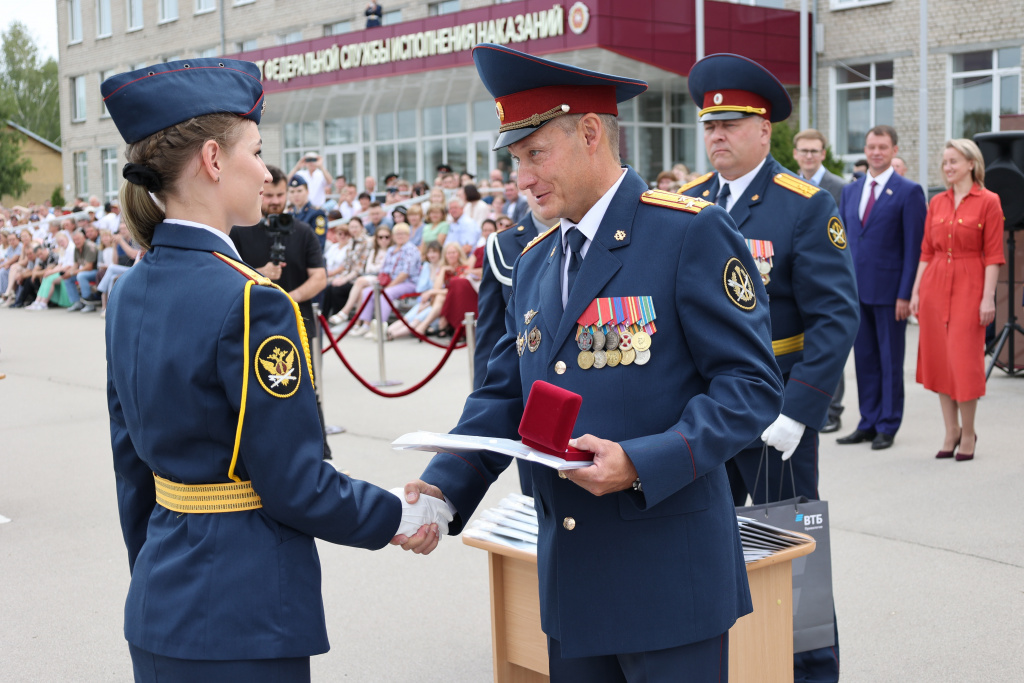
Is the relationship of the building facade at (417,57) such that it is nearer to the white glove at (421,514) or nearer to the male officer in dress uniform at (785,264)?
the male officer in dress uniform at (785,264)

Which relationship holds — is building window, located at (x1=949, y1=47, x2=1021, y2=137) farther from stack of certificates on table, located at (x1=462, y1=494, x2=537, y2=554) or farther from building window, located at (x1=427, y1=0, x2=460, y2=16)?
stack of certificates on table, located at (x1=462, y1=494, x2=537, y2=554)

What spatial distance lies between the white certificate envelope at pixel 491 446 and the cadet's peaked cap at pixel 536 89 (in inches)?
24.0

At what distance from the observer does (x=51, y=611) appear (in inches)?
176

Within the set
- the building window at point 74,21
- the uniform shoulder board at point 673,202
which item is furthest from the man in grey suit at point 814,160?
Result: the building window at point 74,21

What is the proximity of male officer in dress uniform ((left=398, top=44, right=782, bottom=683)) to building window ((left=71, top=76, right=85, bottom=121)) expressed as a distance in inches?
1696

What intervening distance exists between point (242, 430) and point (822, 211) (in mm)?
2214

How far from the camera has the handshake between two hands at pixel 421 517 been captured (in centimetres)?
222

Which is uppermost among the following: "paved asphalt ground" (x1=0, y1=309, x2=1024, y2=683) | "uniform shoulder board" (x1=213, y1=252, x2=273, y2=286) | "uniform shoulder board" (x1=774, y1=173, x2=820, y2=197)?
"uniform shoulder board" (x1=774, y1=173, x2=820, y2=197)

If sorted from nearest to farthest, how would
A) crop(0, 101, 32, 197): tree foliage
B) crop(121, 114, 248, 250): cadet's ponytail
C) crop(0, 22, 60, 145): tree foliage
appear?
crop(121, 114, 248, 250): cadet's ponytail < crop(0, 101, 32, 197): tree foliage < crop(0, 22, 60, 145): tree foliage

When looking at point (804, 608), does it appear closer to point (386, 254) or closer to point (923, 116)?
point (386, 254)

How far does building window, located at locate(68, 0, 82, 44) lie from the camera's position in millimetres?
41034

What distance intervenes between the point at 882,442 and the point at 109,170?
38.0 m

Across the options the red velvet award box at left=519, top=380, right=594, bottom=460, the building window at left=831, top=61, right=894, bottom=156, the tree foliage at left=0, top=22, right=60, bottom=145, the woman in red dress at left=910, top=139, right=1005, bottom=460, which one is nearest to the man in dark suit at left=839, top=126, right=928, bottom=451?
the woman in red dress at left=910, top=139, right=1005, bottom=460

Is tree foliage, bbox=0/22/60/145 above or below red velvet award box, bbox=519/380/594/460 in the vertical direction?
above
